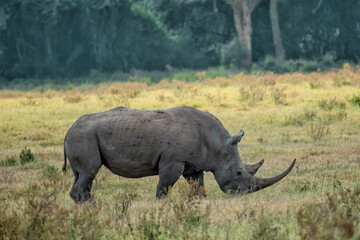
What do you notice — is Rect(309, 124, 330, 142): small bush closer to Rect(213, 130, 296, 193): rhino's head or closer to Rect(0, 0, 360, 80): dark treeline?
Rect(213, 130, 296, 193): rhino's head

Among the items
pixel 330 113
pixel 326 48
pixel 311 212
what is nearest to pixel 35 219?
pixel 311 212

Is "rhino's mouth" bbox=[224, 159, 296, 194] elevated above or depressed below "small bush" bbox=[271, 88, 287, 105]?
above

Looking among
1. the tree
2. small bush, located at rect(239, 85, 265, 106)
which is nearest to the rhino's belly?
small bush, located at rect(239, 85, 265, 106)

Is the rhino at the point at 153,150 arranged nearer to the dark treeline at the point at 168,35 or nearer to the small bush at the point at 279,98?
the small bush at the point at 279,98

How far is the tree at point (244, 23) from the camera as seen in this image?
37.1 m

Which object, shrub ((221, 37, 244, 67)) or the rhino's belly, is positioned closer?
the rhino's belly

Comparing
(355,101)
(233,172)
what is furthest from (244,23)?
(233,172)

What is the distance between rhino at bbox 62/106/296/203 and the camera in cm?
784

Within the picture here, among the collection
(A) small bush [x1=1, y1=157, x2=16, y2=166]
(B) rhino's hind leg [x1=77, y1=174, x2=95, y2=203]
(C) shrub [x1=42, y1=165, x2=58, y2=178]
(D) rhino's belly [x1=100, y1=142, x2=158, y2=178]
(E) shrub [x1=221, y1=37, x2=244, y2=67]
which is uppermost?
(D) rhino's belly [x1=100, y1=142, x2=158, y2=178]

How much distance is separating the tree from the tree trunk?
108cm

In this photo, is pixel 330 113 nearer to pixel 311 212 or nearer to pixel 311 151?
pixel 311 151

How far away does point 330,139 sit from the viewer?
532 inches

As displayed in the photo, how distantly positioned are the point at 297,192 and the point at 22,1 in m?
28.3

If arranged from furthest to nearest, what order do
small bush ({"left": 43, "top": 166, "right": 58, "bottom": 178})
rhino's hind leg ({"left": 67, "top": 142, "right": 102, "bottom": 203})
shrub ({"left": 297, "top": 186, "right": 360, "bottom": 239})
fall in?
1. small bush ({"left": 43, "top": 166, "right": 58, "bottom": 178})
2. rhino's hind leg ({"left": 67, "top": 142, "right": 102, "bottom": 203})
3. shrub ({"left": 297, "top": 186, "right": 360, "bottom": 239})
